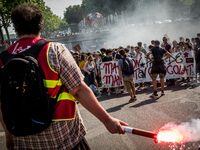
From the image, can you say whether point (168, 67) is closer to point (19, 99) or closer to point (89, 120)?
point (89, 120)

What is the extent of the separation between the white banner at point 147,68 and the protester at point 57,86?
24.8ft

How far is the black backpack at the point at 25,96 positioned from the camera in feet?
4.58

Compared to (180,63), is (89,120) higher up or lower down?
lower down

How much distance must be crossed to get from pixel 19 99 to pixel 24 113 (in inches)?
4.2

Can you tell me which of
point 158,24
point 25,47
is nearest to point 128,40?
point 158,24

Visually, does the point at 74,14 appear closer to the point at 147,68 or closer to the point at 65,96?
the point at 147,68

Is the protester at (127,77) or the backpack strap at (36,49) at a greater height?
the backpack strap at (36,49)

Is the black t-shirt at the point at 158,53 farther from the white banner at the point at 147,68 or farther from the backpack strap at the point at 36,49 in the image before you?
the backpack strap at the point at 36,49

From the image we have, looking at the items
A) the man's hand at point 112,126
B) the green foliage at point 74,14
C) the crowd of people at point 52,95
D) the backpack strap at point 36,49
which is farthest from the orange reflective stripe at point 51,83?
the green foliage at point 74,14

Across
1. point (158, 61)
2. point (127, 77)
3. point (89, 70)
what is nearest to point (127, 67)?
point (127, 77)

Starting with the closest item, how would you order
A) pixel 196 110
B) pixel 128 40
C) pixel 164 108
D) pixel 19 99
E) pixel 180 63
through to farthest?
pixel 19 99 → pixel 196 110 → pixel 164 108 → pixel 180 63 → pixel 128 40

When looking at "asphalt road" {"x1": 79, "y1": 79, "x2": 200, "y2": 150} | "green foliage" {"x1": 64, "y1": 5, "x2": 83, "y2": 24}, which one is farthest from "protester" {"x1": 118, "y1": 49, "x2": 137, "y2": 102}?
"green foliage" {"x1": 64, "y1": 5, "x2": 83, "y2": 24}

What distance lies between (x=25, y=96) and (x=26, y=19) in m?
0.62

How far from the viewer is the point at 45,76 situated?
148cm
